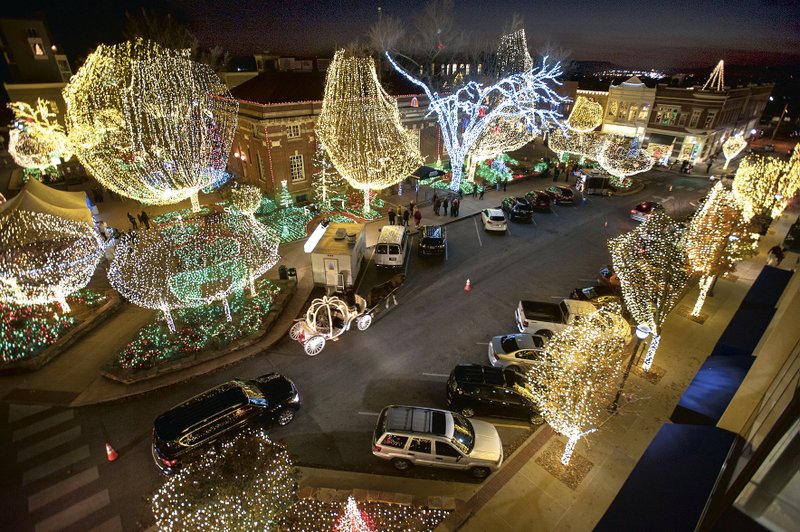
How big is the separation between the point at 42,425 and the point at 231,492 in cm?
1001

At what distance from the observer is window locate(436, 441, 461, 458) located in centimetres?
1056

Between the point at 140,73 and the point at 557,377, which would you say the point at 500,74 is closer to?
the point at 140,73

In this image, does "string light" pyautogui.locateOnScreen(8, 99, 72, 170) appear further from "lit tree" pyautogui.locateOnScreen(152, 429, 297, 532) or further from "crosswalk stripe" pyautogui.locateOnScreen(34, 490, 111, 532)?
"lit tree" pyautogui.locateOnScreen(152, 429, 297, 532)

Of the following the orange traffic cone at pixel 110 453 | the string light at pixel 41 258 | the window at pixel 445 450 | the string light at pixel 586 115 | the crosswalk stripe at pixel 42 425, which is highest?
the string light at pixel 586 115

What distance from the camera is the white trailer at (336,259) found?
18.3 metres

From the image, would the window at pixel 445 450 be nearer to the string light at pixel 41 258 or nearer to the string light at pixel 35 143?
the string light at pixel 41 258

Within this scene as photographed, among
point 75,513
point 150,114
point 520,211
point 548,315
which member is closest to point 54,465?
point 75,513

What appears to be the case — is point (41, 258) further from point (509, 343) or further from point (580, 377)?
point (580, 377)

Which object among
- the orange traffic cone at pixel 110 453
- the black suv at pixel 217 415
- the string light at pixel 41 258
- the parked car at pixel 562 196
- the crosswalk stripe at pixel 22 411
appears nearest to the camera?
the black suv at pixel 217 415

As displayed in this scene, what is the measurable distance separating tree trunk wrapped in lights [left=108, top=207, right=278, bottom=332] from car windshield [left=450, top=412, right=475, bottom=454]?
942 cm

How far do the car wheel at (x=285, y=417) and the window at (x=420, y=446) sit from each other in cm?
414

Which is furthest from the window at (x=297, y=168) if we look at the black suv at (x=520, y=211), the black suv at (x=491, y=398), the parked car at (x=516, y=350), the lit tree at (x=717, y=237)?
the lit tree at (x=717, y=237)

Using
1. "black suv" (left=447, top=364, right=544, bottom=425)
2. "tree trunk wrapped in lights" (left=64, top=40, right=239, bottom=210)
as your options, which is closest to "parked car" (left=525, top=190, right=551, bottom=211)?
"black suv" (left=447, top=364, right=544, bottom=425)

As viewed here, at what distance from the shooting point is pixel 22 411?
12.4 meters
